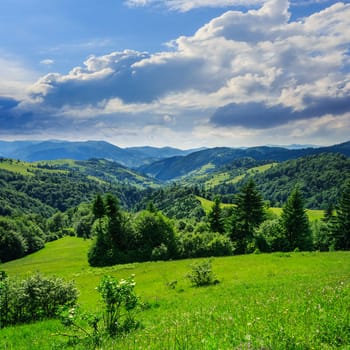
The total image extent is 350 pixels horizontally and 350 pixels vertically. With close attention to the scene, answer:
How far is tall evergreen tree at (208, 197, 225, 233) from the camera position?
7341 cm

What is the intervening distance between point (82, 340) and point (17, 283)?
9.26 meters

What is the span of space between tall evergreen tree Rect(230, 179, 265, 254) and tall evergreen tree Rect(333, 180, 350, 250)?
16.0m

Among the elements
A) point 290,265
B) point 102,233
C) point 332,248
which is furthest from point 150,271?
point 332,248

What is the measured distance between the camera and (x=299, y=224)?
59375 millimetres

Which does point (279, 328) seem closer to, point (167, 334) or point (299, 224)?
point (167, 334)

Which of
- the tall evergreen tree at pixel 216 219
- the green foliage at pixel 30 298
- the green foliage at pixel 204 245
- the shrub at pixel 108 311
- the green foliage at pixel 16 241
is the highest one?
the shrub at pixel 108 311

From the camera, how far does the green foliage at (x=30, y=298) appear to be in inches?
634

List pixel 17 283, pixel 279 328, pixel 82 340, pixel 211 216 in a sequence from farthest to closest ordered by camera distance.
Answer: pixel 211 216
pixel 17 283
pixel 82 340
pixel 279 328

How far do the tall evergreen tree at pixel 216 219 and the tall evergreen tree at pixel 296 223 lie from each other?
17.7 m

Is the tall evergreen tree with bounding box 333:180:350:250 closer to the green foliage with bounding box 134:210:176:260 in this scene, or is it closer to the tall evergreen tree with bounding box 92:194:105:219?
the green foliage with bounding box 134:210:176:260

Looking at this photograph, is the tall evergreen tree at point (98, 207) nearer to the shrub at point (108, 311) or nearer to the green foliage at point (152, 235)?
the green foliage at point (152, 235)

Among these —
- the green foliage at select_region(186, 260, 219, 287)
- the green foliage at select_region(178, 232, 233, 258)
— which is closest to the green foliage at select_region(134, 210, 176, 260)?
the green foliage at select_region(178, 232, 233, 258)

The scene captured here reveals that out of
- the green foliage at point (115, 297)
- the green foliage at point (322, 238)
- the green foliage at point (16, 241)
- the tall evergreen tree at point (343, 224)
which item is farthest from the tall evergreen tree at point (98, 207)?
the green foliage at point (16, 241)

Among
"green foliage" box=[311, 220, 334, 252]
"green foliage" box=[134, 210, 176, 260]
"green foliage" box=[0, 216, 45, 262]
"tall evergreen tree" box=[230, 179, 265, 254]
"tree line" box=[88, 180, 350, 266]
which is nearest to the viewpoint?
"tree line" box=[88, 180, 350, 266]
